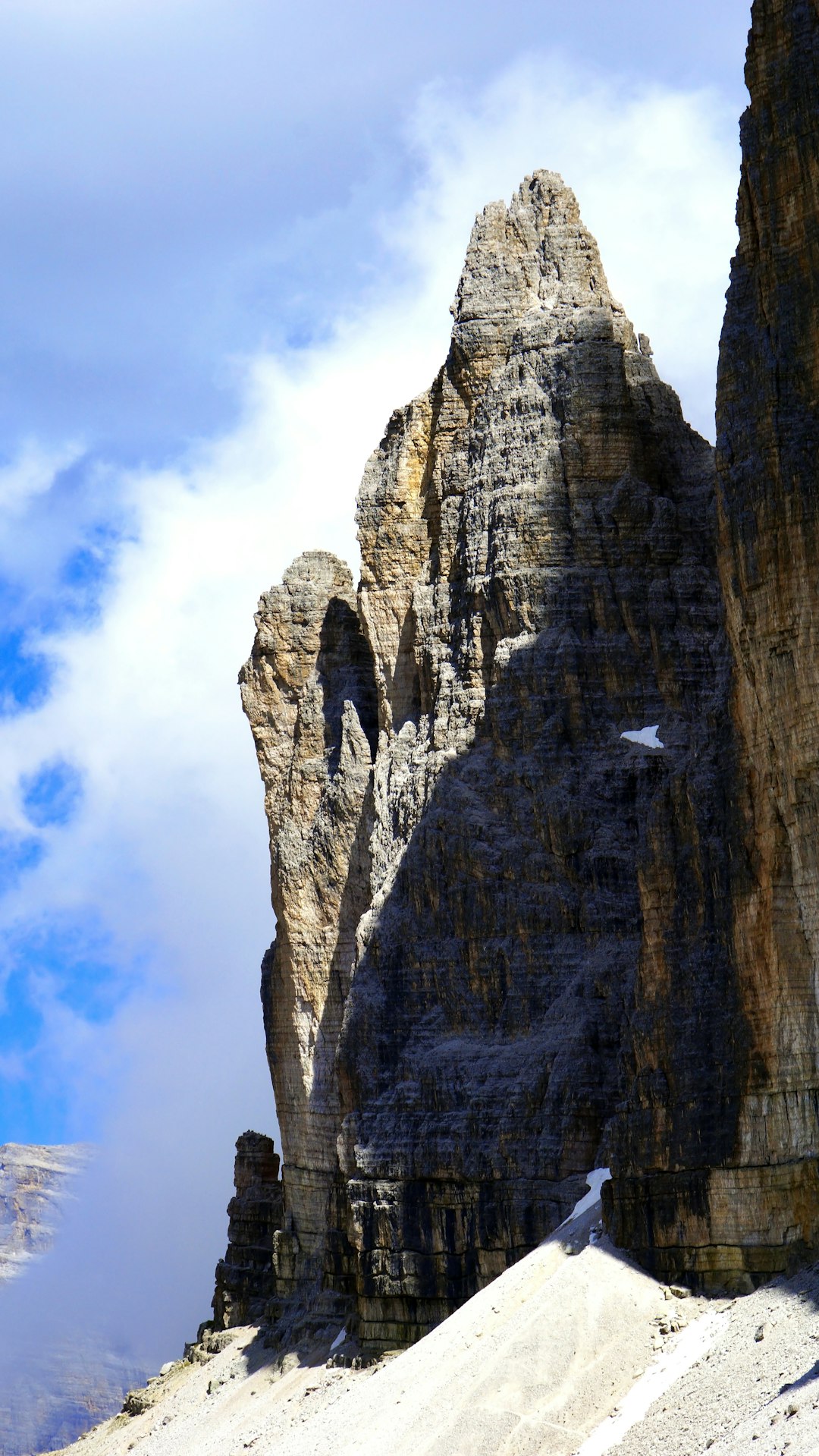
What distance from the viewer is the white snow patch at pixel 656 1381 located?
1780 inches

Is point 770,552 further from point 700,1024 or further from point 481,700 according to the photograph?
point 481,700

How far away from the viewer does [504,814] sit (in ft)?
200

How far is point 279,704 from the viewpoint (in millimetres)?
73938

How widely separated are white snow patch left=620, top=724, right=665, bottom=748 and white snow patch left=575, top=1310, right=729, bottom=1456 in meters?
16.8

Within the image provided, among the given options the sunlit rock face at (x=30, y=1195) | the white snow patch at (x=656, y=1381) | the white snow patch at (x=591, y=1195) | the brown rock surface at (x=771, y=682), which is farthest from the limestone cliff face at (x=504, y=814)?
the sunlit rock face at (x=30, y=1195)

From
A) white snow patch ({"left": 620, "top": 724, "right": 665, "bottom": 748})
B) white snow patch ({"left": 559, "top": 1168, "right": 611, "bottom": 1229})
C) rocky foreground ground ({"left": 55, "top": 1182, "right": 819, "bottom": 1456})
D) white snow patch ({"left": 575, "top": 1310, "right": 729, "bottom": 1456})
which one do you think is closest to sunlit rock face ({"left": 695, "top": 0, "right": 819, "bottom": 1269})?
white snow patch ({"left": 575, "top": 1310, "right": 729, "bottom": 1456})

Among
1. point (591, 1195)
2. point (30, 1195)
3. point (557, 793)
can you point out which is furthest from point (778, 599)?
point (30, 1195)

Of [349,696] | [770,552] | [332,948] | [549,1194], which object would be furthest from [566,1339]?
[349,696]

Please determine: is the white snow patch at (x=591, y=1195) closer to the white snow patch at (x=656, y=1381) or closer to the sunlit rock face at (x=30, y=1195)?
the white snow patch at (x=656, y=1381)

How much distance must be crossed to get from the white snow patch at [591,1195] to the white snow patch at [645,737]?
34.9ft

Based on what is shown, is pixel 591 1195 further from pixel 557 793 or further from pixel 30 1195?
pixel 30 1195

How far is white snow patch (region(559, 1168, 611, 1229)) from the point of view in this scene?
5378 centimetres

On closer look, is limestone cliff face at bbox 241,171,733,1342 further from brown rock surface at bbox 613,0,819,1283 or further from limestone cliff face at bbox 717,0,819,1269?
limestone cliff face at bbox 717,0,819,1269

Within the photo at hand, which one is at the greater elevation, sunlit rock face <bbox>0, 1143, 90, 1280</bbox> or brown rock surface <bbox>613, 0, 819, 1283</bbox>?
sunlit rock face <bbox>0, 1143, 90, 1280</bbox>
